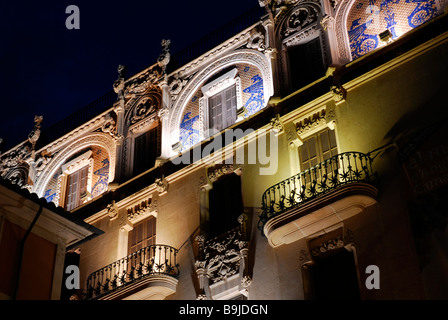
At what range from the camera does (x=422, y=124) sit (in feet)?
58.5

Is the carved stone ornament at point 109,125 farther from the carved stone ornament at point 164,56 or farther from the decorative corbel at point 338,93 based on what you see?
the decorative corbel at point 338,93

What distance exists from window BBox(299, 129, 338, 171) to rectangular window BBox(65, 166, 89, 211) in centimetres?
880

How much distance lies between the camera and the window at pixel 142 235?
73.2 ft

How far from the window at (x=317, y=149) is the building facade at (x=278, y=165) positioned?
0.13 feet

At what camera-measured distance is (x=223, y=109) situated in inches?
912

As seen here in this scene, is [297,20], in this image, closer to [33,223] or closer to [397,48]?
[397,48]

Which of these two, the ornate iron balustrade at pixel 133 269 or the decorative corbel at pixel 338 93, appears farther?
the ornate iron balustrade at pixel 133 269

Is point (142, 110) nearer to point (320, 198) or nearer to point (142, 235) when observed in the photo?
point (142, 235)

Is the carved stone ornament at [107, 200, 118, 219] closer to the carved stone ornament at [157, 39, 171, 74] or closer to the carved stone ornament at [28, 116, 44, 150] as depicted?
the carved stone ornament at [157, 39, 171, 74]

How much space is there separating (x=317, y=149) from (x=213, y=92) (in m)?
5.36

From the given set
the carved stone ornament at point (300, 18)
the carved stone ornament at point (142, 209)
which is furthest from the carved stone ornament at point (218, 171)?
the carved stone ornament at point (300, 18)

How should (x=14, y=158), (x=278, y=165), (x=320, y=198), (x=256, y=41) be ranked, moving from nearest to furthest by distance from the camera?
1. (x=320, y=198)
2. (x=278, y=165)
3. (x=256, y=41)
4. (x=14, y=158)

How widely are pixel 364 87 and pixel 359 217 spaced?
13.2 feet

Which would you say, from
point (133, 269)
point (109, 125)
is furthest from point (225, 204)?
point (109, 125)
